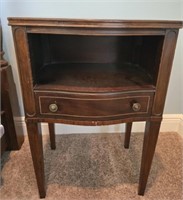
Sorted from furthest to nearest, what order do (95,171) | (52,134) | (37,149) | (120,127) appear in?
(120,127) < (52,134) < (95,171) < (37,149)

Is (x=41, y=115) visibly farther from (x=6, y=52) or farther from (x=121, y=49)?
(x=6, y=52)

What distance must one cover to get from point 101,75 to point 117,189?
635 mm

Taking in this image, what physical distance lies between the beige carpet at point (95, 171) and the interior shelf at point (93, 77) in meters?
0.61

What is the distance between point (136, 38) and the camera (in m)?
0.94

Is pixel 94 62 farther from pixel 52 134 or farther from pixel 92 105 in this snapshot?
pixel 52 134

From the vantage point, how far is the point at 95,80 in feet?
2.56

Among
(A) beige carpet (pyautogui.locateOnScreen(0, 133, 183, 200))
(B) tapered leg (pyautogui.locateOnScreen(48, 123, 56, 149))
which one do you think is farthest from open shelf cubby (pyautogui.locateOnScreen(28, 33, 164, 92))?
(A) beige carpet (pyautogui.locateOnScreen(0, 133, 183, 200))

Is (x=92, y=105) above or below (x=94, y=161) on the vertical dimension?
above

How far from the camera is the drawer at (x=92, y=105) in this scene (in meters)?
0.72

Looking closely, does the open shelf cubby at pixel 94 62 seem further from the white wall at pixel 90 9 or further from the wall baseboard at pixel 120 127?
the wall baseboard at pixel 120 127

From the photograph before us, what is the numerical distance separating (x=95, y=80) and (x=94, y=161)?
0.65m

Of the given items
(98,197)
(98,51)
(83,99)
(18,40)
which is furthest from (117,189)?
(18,40)

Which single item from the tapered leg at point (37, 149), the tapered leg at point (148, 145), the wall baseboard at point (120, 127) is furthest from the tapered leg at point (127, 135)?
the tapered leg at point (37, 149)

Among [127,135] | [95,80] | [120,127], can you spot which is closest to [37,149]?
[95,80]
